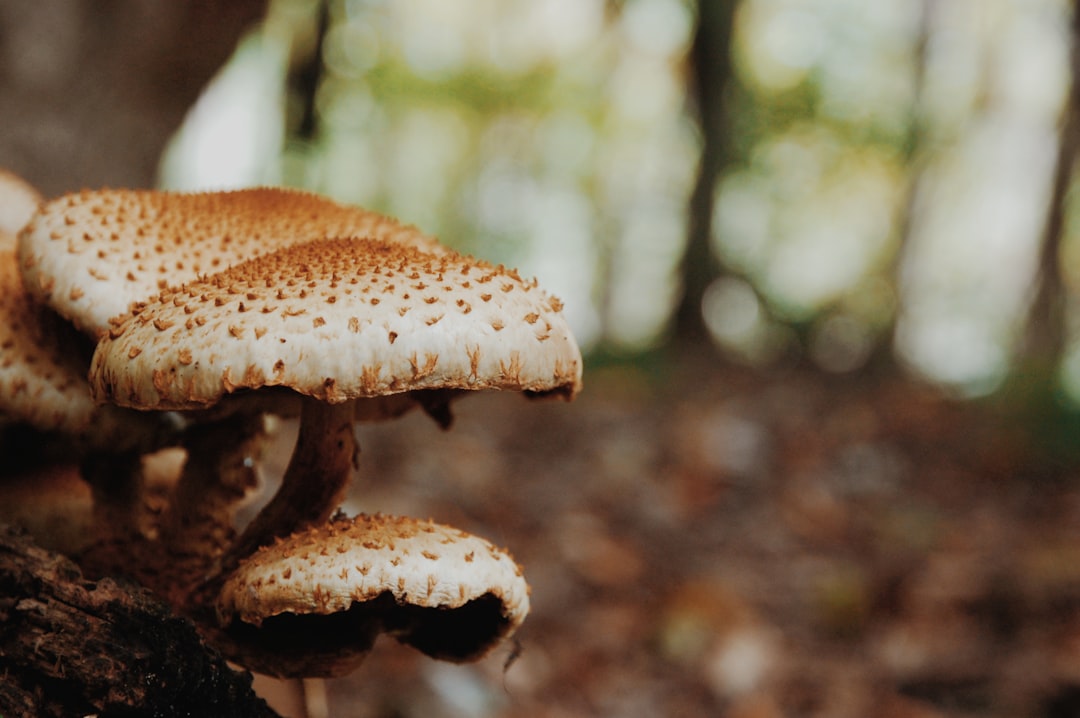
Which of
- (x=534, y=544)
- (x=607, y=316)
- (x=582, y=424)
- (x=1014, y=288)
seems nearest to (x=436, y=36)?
(x=607, y=316)

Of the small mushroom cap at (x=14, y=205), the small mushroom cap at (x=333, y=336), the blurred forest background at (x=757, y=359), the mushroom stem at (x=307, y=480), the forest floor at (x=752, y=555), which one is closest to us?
the small mushroom cap at (x=333, y=336)

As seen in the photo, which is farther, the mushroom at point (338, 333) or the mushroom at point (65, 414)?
the mushroom at point (65, 414)

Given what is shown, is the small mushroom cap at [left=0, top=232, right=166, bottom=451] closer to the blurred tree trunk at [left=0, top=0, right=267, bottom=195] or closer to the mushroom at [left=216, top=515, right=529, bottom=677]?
the mushroom at [left=216, top=515, right=529, bottom=677]

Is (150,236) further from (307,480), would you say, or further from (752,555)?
(752,555)

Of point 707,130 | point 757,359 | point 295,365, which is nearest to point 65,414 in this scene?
point 295,365

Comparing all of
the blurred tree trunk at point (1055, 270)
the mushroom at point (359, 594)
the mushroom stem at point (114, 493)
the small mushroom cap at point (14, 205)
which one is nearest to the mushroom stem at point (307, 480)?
the mushroom at point (359, 594)

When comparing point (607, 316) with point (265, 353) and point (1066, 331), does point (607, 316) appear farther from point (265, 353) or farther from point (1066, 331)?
point (265, 353)

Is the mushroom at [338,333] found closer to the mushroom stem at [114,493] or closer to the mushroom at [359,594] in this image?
the mushroom at [359,594]
